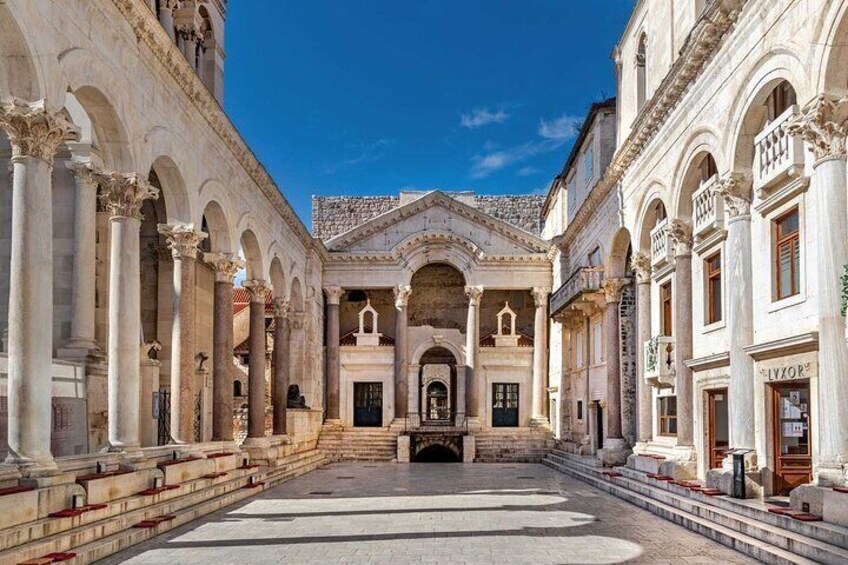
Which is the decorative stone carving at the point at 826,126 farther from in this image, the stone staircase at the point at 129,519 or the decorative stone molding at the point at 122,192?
the stone staircase at the point at 129,519

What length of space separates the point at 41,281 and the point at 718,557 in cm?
1036

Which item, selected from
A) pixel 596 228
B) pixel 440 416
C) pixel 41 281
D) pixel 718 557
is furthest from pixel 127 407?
pixel 440 416

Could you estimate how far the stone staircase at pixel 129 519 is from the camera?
11.0 m

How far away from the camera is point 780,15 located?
13734 millimetres

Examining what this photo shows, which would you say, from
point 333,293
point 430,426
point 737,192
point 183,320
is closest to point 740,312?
point 737,192

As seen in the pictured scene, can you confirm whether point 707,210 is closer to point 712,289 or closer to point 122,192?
point 712,289

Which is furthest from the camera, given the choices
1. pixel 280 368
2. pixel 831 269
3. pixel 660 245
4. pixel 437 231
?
pixel 437 231

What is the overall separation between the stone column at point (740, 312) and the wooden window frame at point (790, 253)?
0.82 metres

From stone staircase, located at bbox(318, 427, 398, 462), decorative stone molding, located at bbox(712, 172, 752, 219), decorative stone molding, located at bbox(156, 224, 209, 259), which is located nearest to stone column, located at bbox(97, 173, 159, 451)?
decorative stone molding, located at bbox(156, 224, 209, 259)

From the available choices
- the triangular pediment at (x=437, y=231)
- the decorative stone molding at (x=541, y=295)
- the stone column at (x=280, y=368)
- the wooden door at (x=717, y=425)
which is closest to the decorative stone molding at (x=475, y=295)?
the triangular pediment at (x=437, y=231)

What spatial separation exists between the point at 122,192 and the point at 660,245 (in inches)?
499

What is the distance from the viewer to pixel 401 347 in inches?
1510

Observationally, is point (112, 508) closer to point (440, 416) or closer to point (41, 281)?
point (41, 281)

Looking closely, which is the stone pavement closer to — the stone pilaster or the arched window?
the stone pilaster
